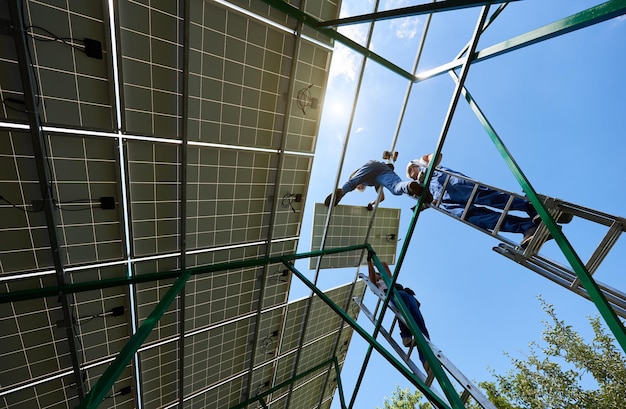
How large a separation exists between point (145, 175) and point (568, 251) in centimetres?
649

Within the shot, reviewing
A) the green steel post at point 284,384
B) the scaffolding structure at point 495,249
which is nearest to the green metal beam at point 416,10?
the scaffolding structure at point 495,249

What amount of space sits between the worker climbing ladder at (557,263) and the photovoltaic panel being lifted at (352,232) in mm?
3465

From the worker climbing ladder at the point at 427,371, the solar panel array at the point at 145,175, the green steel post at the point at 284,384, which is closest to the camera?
the solar panel array at the point at 145,175

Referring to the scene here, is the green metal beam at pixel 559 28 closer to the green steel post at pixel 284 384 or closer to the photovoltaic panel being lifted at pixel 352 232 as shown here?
the photovoltaic panel being lifted at pixel 352 232

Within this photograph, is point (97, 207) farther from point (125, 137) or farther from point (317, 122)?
point (317, 122)

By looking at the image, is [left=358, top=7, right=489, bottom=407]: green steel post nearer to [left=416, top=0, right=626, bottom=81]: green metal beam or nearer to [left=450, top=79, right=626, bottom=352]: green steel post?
[left=416, top=0, right=626, bottom=81]: green metal beam

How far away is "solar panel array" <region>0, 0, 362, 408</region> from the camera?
370cm

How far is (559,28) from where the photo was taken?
357 cm

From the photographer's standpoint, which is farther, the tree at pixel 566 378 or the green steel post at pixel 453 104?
the tree at pixel 566 378

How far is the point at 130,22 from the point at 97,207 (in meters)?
2.95

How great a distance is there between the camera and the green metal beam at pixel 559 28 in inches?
117

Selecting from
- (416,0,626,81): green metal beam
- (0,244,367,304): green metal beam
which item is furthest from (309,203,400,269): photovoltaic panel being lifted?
(416,0,626,81): green metal beam

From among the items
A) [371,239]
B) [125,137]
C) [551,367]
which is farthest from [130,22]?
[551,367]

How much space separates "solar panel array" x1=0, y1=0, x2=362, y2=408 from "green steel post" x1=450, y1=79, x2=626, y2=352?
3602 mm
